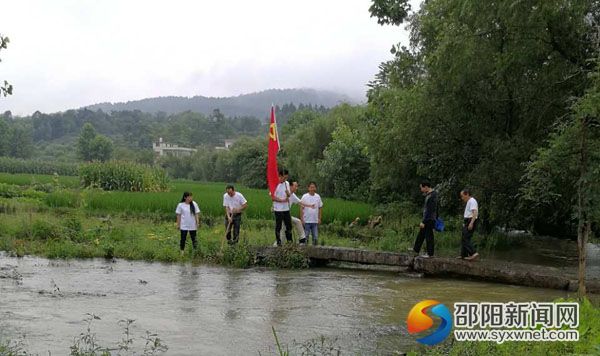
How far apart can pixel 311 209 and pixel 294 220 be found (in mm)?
579

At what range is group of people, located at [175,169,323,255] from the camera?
1555 centimetres

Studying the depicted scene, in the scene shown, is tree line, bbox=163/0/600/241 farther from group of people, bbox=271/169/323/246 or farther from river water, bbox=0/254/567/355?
group of people, bbox=271/169/323/246

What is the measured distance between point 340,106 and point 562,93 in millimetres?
31221

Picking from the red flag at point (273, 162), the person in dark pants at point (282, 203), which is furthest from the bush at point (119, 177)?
the red flag at point (273, 162)

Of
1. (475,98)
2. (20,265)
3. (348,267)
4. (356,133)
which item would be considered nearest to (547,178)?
(348,267)

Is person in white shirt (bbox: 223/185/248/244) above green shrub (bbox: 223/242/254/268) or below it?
above

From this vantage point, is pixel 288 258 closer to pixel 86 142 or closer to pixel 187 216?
pixel 187 216

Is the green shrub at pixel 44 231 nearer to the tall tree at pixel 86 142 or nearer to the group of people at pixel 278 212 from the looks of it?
the group of people at pixel 278 212

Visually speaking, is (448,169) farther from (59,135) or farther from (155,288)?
(59,135)

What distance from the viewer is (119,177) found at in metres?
34.6

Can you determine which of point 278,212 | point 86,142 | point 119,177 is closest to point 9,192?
point 119,177

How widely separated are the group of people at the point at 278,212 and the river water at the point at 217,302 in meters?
1.12

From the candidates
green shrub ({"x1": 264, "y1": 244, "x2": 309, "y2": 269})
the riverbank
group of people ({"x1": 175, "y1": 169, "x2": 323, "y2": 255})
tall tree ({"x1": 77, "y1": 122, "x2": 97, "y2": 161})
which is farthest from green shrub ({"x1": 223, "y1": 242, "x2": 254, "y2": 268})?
tall tree ({"x1": 77, "y1": 122, "x2": 97, "y2": 161})

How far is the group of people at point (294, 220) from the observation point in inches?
573
